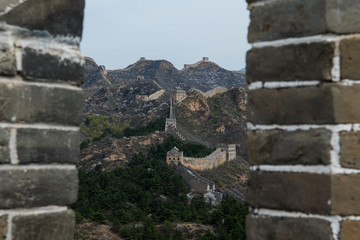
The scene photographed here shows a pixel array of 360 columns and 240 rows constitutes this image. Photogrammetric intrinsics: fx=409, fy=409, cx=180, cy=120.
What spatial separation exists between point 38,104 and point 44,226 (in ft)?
2.19

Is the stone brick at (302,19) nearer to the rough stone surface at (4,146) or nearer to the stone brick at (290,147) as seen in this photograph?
the stone brick at (290,147)

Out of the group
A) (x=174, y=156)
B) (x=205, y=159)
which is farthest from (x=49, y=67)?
(x=205, y=159)

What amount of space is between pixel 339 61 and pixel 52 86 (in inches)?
59.9

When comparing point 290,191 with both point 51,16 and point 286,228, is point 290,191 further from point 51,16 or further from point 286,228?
point 51,16

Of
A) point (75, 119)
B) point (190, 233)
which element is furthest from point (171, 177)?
point (75, 119)

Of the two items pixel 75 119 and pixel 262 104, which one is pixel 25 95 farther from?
pixel 262 104

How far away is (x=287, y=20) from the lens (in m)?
2.16

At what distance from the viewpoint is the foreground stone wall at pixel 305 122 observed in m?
1.98

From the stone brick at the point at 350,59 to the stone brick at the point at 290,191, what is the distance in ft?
1.69

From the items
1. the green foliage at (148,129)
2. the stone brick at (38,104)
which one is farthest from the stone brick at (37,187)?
the green foliage at (148,129)

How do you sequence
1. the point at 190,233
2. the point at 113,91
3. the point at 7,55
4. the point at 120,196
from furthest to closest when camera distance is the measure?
1. the point at 113,91
2. the point at 120,196
3. the point at 190,233
4. the point at 7,55

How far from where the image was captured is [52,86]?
227cm

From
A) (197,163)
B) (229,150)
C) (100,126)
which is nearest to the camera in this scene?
(197,163)

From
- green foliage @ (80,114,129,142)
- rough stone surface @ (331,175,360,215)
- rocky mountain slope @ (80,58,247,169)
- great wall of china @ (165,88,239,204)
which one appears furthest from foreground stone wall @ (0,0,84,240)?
green foliage @ (80,114,129,142)
